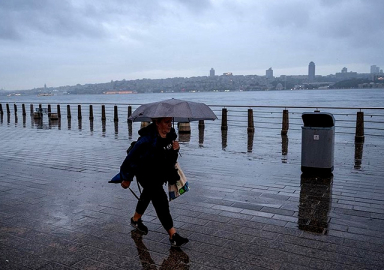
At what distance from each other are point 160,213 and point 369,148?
30.6 feet

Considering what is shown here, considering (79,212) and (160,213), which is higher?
(160,213)

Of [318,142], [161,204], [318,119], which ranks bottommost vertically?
[161,204]

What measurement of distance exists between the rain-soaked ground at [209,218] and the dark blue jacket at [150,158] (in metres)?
0.79

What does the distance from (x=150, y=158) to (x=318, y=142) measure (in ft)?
15.4

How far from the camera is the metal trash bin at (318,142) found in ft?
25.5

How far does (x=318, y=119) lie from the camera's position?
314 inches

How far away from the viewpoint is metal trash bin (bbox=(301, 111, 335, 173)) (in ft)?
25.5

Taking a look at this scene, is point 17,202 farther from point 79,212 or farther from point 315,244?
point 315,244

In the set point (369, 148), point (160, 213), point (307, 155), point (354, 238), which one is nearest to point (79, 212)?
point (160, 213)

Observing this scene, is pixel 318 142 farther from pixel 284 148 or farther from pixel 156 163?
pixel 156 163

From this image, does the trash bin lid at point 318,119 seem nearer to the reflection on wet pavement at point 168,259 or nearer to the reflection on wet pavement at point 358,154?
the reflection on wet pavement at point 358,154

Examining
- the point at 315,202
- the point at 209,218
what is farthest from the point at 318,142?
the point at 209,218

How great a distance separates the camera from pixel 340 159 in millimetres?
9656

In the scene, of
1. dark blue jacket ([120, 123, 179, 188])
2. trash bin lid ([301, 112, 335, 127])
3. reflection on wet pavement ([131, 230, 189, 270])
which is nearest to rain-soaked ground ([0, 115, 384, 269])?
reflection on wet pavement ([131, 230, 189, 270])
